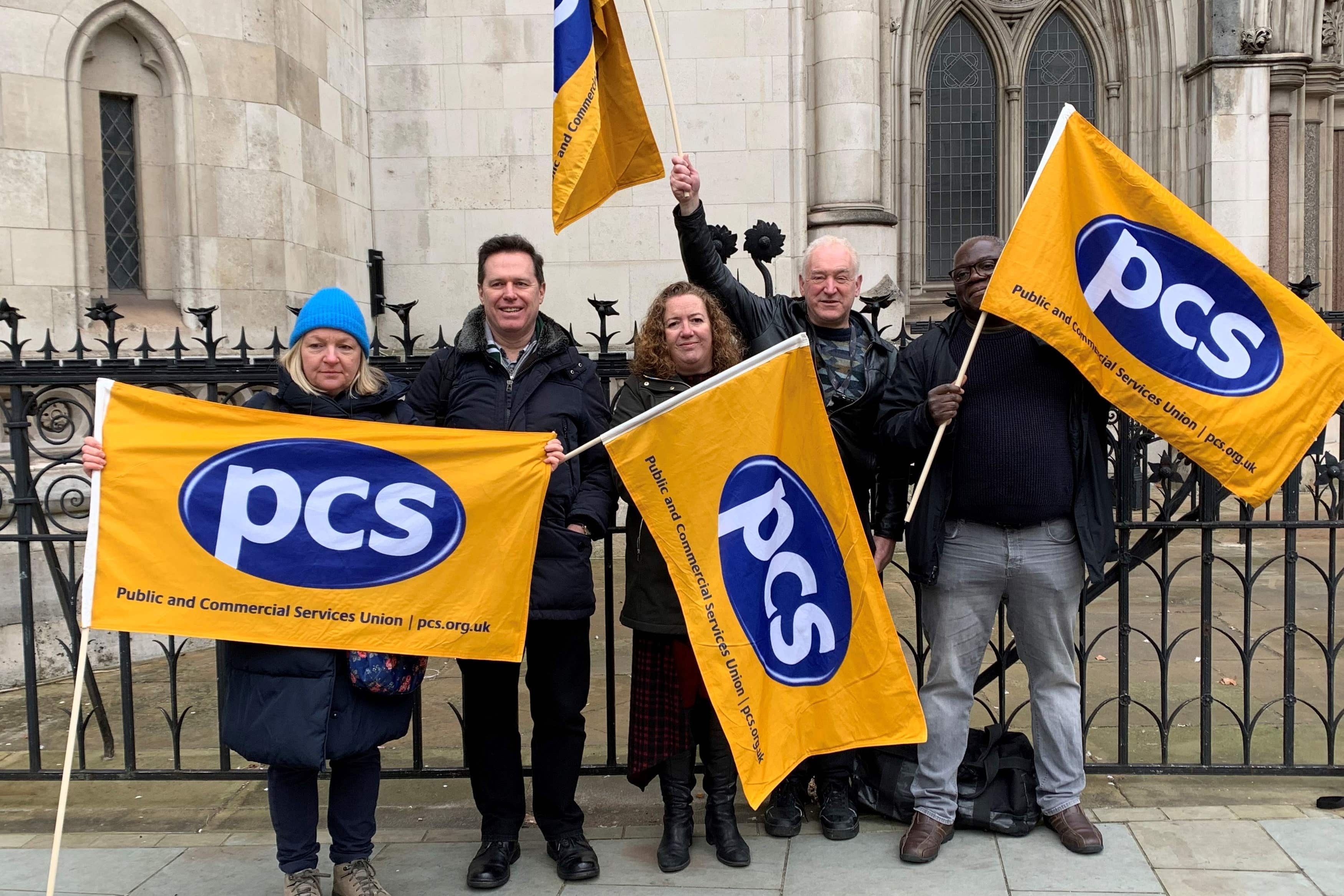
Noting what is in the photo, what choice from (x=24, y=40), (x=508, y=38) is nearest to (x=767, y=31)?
(x=508, y=38)

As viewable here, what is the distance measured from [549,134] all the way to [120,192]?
3.92 m

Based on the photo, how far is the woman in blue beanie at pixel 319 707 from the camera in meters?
3.43

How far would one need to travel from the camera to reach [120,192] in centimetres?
827

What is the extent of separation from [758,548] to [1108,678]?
3.69 metres

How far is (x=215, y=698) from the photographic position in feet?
20.7

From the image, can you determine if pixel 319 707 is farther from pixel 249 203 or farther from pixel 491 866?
pixel 249 203

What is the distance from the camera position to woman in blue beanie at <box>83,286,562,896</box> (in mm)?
3428

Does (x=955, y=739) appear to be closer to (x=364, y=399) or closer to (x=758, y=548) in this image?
(x=758, y=548)

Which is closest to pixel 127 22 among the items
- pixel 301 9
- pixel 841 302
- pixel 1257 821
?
pixel 301 9

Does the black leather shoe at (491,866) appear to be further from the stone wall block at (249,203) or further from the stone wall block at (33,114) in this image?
the stone wall block at (249,203)

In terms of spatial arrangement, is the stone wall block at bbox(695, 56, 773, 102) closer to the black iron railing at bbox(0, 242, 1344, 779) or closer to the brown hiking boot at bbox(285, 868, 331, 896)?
the black iron railing at bbox(0, 242, 1344, 779)

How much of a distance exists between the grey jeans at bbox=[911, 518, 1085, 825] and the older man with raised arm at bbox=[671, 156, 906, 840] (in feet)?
1.04

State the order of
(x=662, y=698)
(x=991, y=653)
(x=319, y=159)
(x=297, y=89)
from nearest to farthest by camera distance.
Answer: (x=662, y=698) → (x=991, y=653) → (x=297, y=89) → (x=319, y=159)

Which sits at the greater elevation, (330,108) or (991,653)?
(330,108)
